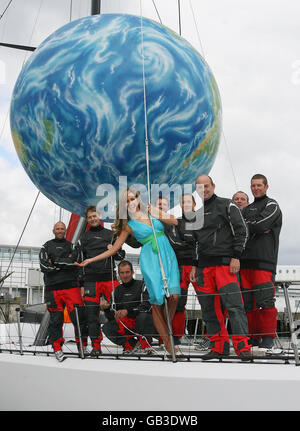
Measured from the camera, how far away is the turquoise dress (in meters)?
3.72

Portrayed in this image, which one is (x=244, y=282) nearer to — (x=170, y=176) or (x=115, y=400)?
(x=170, y=176)

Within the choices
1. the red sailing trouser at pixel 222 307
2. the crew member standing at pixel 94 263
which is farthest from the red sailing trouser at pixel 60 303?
the red sailing trouser at pixel 222 307

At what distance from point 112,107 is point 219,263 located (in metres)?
1.65

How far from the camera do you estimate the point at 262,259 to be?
13.5ft

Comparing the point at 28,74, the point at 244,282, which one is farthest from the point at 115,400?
the point at 28,74

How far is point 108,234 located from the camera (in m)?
4.89

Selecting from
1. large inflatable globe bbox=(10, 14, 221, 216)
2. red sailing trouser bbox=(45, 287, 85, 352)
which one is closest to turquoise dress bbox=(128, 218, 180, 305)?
large inflatable globe bbox=(10, 14, 221, 216)

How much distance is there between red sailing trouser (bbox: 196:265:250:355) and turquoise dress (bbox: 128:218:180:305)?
0.19 metres

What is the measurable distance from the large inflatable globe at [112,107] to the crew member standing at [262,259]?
0.86m

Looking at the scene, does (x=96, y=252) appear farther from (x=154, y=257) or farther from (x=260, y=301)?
(x=260, y=301)

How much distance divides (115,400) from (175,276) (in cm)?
101

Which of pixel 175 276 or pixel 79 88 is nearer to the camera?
pixel 175 276

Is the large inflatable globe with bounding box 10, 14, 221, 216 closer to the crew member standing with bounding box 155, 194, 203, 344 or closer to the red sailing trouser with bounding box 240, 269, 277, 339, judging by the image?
the crew member standing with bounding box 155, 194, 203, 344

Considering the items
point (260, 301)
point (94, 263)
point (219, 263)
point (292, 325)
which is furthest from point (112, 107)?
point (292, 325)
